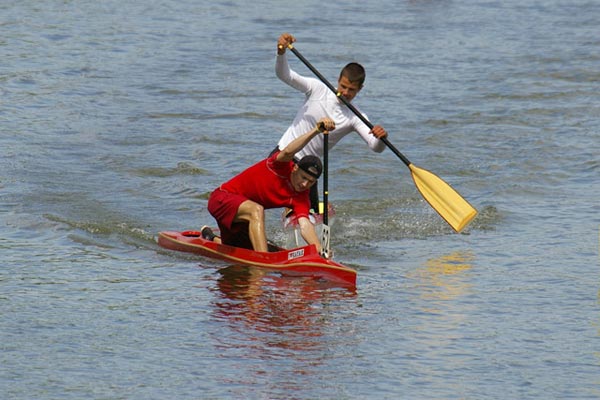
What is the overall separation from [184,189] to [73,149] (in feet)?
7.62

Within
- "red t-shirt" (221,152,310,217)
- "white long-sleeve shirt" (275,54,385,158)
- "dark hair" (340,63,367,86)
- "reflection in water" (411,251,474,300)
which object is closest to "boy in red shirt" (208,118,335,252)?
"red t-shirt" (221,152,310,217)

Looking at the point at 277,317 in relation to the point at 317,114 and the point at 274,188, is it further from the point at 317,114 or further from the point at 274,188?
the point at 317,114

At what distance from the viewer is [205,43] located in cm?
2455

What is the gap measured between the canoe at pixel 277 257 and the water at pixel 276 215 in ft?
0.37

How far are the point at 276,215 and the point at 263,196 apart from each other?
119 inches

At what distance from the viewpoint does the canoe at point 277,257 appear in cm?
1079

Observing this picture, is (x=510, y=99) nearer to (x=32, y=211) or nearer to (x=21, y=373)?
(x=32, y=211)

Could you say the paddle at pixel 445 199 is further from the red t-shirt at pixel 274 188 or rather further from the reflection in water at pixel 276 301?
the reflection in water at pixel 276 301

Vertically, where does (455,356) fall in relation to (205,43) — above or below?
below

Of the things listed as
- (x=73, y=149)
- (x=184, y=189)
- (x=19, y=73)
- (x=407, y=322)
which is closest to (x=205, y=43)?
(x=19, y=73)

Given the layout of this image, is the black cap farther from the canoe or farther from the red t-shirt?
the canoe

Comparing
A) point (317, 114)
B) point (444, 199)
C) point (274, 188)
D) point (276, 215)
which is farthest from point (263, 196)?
point (276, 215)

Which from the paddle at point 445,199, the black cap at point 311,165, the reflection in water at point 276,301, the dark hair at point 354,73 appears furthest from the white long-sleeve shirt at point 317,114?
the reflection in water at point 276,301

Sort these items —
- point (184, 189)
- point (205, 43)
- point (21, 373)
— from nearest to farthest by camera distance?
point (21, 373) < point (184, 189) < point (205, 43)
